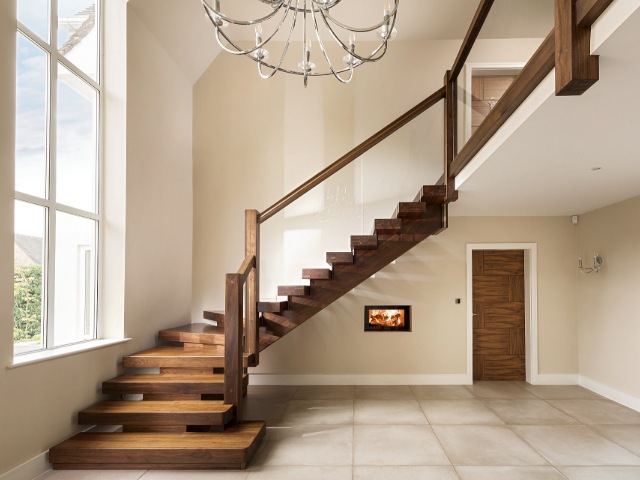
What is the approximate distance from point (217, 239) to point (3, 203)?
3.73 m

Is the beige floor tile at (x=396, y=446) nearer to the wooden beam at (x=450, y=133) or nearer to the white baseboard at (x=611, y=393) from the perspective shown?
the wooden beam at (x=450, y=133)

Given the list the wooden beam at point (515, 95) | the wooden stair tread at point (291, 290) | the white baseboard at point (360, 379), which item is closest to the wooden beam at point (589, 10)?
the wooden beam at point (515, 95)

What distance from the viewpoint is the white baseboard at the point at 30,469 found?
11.6 ft

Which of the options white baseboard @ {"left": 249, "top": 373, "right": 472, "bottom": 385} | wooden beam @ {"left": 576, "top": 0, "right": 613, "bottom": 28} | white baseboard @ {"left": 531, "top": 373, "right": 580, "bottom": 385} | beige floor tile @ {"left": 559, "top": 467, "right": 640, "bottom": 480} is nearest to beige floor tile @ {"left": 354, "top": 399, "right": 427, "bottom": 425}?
white baseboard @ {"left": 249, "top": 373, "right": 472, "bottom": 385}

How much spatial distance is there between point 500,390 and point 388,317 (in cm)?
177

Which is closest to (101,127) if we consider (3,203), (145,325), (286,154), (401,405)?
(3,203)

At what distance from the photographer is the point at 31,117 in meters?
4.14

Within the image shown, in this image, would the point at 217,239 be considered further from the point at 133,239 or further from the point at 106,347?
the point at 106,347

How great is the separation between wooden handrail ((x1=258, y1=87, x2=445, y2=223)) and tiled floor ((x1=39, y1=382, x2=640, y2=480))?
2318 mm

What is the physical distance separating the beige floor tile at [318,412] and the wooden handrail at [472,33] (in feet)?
12.6

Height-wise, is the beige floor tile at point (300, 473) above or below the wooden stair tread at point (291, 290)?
below

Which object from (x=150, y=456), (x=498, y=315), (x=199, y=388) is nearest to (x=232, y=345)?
(x=199, y=388)

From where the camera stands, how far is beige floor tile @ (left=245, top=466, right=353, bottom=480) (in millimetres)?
3797

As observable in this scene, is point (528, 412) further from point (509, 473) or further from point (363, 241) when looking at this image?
point (363, 241)
